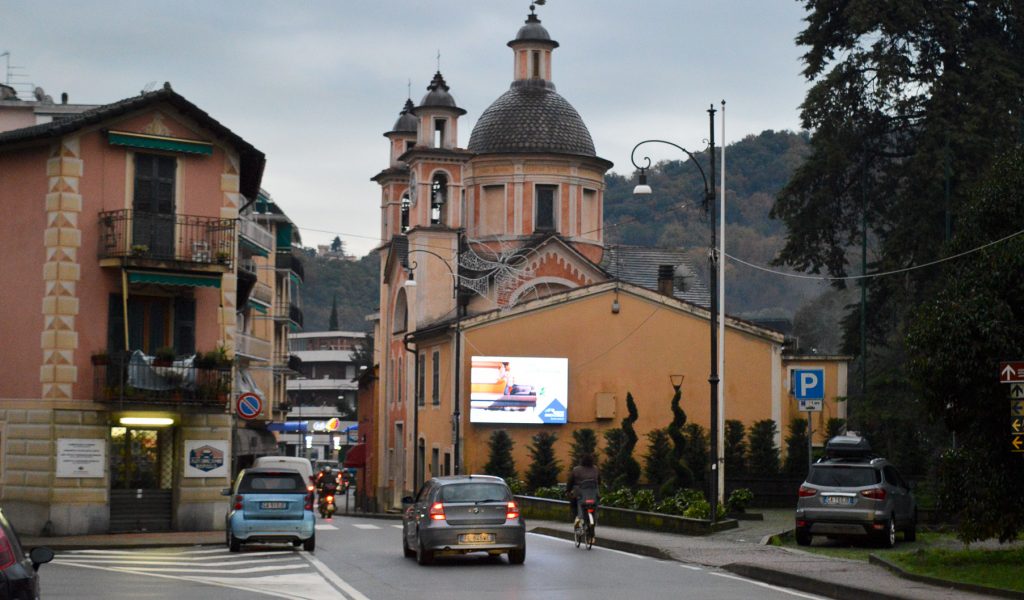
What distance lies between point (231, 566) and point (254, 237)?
1504 inches

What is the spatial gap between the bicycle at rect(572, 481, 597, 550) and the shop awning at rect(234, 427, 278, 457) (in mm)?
21355

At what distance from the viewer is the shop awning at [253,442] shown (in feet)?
159

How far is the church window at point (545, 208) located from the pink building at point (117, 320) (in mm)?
31135

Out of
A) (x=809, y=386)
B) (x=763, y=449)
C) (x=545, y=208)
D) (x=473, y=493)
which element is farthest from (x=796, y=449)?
(x=473, y=493)

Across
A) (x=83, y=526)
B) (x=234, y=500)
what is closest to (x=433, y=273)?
(x=83, y=526)

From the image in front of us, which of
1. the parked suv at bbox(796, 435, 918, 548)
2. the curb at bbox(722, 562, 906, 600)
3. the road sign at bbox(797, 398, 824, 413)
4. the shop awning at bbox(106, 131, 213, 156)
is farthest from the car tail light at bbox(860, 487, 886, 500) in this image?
the shop awning at bbox(106, 131, 213, 156)

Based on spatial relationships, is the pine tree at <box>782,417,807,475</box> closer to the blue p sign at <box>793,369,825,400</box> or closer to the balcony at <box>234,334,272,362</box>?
the blue p sign at <box>793,369,825,400</box>

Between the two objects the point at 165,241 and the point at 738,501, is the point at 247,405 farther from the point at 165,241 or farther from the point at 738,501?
the point at 738,501

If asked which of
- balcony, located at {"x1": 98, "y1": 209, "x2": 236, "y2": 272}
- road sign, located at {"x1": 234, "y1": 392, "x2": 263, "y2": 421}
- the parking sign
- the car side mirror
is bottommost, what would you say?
the car side mirror

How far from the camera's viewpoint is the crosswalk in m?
19.1

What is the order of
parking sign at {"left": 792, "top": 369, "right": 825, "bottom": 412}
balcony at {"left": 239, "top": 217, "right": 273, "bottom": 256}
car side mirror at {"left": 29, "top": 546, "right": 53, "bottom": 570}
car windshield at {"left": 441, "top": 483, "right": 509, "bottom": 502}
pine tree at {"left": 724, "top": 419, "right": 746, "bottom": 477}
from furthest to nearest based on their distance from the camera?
1. balcony at {"left": 239, "top": 217, "right": 273, "bottom": 256}
2. pine tree at {"left": 724, "top": 419, "right": 746, "bottom": 477}
3. parking sign at {"left": 792, "top": 369, "right": 825, "bottom": 412}
4. car windshield at {"left": 441, "top": 483, "right": 509, "bottom": 502}
5. car side mirror at {"left": 29, "top": 546, "right": 53, "bottom": 570}

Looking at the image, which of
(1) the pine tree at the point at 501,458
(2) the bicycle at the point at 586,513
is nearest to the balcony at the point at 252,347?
(1) the pine tree at the point at 501,458

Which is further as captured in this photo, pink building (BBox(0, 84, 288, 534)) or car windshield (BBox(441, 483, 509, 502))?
pink building (BBox(0, 84, 288, 534))

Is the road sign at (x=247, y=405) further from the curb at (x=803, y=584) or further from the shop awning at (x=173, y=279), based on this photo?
the curb at (x=803, y=584)
